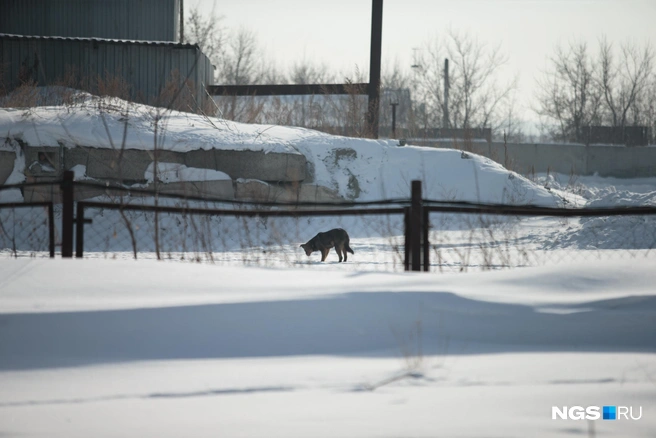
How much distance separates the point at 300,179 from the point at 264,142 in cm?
111

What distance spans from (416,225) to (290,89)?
14426 millimetres

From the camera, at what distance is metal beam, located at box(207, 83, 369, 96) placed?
1853 centimetres

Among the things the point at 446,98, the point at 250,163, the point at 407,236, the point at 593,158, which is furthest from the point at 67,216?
the point at 446,98

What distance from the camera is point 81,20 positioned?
21.7 meters

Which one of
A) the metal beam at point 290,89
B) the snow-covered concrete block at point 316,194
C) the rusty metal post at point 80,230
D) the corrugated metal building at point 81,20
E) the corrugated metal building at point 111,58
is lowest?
the rusty metal post at point 80,230

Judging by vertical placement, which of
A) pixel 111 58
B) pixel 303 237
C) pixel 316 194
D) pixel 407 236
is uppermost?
pixel 111 58

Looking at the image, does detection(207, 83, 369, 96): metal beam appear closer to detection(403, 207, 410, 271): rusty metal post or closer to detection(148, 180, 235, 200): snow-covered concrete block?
detection(148, 180, 235, 200): snow-covered concrete block

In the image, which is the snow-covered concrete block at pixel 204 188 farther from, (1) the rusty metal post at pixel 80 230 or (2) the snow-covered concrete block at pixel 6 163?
(1) the rusty metal post at pixel 80 230

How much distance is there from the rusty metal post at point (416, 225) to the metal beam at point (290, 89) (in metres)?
12.3

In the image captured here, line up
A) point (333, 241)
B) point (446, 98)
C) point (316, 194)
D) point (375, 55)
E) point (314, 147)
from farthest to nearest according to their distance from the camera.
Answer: point (446, 98), point (375, 55), point (314, 147), point (316, 194), point (333, 241)

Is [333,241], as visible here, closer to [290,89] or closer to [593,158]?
[290,89]

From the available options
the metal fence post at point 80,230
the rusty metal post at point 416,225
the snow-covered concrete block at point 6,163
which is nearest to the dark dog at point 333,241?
the rusty metal post at point 416,225

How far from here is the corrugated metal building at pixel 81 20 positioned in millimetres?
21547

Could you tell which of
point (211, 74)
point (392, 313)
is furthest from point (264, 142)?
point (392, 313)
